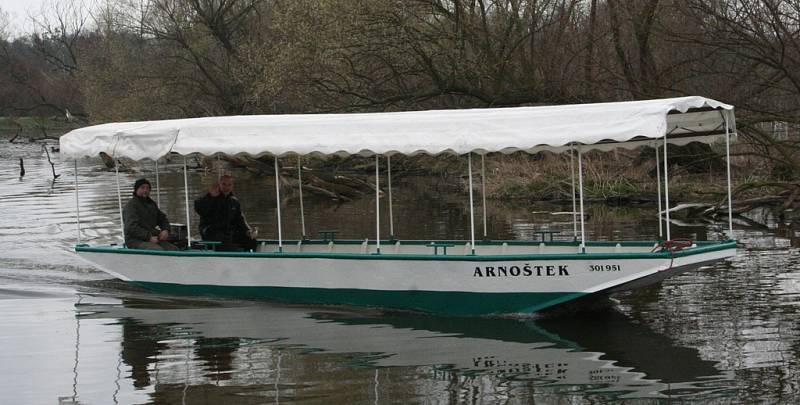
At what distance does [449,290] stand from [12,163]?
4741 cm

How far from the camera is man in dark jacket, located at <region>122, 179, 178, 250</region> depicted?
49.6 ft

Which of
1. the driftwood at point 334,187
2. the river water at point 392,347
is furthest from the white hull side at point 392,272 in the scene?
the driftwood at point 334,187

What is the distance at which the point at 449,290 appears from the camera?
13234 millimetres

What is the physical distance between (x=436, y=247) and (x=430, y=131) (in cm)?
156

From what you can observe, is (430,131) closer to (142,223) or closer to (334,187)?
(142,223)

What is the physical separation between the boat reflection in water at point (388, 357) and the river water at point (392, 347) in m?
0.02

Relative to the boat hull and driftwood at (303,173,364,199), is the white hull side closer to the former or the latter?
the boat hull

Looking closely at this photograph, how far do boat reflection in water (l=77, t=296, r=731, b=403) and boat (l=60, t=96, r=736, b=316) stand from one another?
0.35 m

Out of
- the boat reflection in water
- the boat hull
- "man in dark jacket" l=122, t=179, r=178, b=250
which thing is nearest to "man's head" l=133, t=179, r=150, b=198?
"man in dark jacket" l=122, t=179, r=178, b=250

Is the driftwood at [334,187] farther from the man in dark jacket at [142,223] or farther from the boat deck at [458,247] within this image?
the man in dark jacket at [142,223]

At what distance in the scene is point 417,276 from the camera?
13.3 metres

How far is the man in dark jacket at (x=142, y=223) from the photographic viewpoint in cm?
1511

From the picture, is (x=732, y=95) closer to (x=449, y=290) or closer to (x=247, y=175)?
(x=449, y=290)

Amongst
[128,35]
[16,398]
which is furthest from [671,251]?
[128,35]
